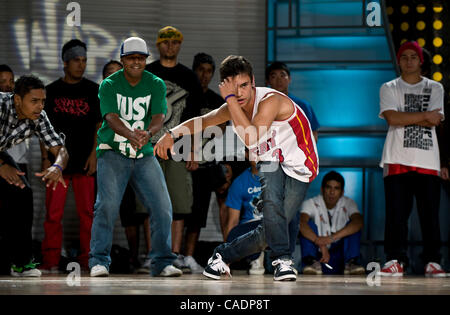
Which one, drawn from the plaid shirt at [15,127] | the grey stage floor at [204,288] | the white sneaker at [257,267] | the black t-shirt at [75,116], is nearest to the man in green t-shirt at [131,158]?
the plaid shirt at [15,127]

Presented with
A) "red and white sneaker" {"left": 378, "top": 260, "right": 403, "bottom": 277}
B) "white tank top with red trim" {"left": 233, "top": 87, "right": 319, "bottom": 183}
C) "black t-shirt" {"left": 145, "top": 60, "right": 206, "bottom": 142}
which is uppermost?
"black t-shirt" {"left": 145, "top": 60, "right": 206, "bottom": 142}

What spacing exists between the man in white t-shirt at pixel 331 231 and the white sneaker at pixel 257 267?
36cm

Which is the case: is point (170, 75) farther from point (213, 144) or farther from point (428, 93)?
point (428, 93)

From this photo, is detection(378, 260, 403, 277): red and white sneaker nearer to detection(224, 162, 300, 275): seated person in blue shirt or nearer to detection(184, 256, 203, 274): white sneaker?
detection(224, 162, 300, 275): seated person in blue shirt

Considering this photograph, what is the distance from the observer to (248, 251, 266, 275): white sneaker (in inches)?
218

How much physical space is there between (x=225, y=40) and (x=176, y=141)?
1751mm

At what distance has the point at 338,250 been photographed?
5930mm

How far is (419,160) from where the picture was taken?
527 centimetres

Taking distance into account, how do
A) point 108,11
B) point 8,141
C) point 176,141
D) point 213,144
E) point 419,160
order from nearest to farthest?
point 8,141 → point 419,160 → point 176,141 → point 213,144 → point 108,11

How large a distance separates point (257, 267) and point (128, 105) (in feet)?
6.04

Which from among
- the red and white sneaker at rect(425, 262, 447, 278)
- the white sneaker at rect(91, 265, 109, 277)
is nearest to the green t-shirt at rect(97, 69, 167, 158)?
the white sneaker at rect(91, 265, 109, 277)

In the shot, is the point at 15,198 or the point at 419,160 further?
the point at 419,160

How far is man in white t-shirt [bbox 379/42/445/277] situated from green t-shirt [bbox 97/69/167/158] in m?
1.90
